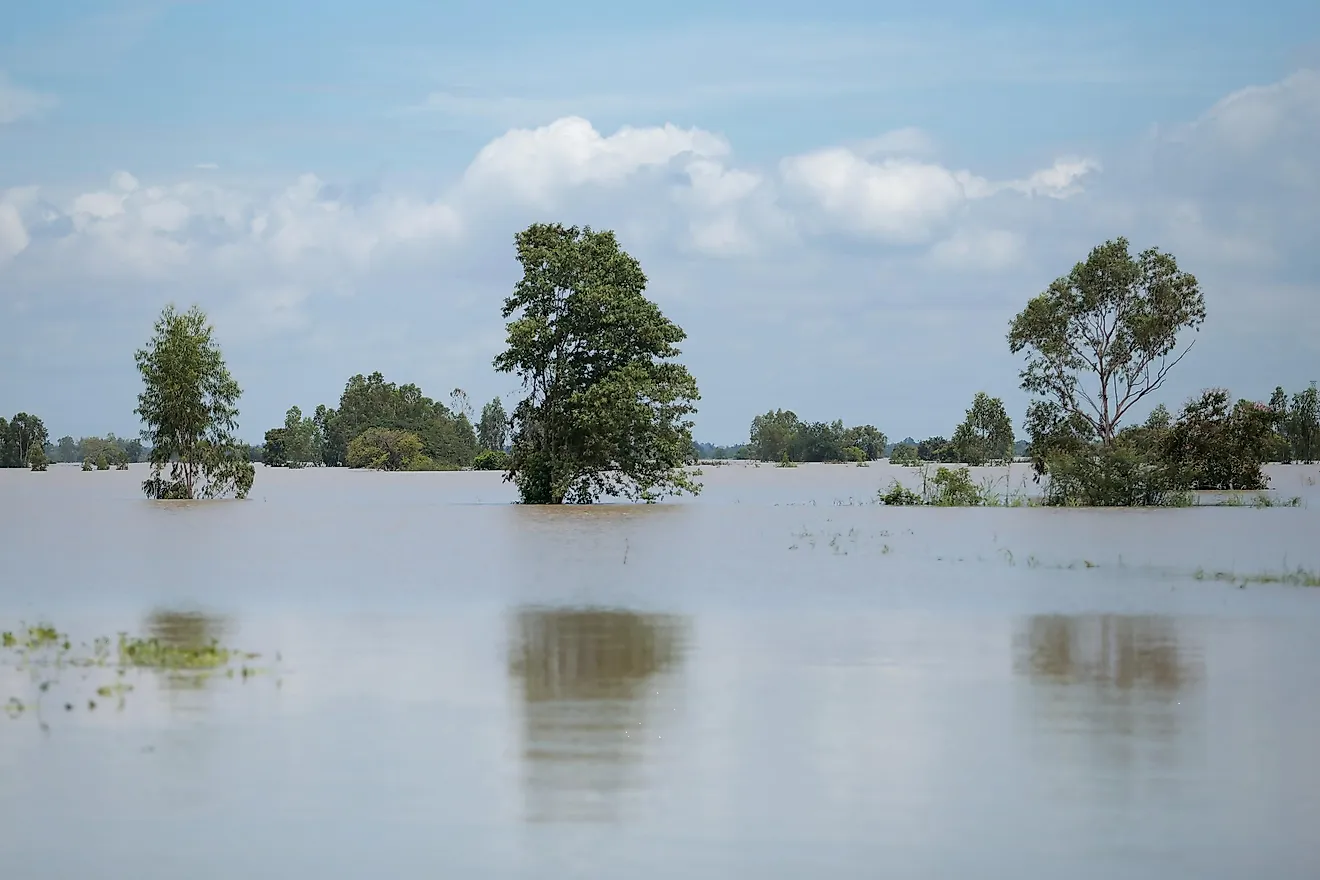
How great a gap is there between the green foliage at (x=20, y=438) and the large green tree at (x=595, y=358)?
131m

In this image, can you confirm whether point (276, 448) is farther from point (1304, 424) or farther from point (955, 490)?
point (955, 490)

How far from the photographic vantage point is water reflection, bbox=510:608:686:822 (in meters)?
9.38

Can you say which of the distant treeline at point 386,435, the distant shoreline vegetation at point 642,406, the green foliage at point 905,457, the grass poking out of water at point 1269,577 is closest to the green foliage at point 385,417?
the distant treeline at point 386,435

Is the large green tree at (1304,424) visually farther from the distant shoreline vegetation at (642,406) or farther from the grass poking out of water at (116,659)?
the grass poking out of water at (116,659)

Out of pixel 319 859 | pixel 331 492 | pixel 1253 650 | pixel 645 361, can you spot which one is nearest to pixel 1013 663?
pixel 1253 650

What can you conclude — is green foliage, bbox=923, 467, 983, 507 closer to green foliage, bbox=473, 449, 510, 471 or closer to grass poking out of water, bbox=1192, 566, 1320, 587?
grass poking out of water, bbox=1192, 566, 1320, 587

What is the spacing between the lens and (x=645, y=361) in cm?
4584

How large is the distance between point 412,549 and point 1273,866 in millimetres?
26817

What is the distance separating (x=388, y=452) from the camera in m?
143

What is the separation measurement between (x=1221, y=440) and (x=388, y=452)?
327 feet

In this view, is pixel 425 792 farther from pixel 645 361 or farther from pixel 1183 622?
pixel 645 361

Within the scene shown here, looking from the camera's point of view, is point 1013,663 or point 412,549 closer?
point 1013,663

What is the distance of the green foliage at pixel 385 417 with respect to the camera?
502 ft

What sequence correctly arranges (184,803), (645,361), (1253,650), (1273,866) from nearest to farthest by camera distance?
(1273,866) < (184,803) < (1253,650) < (645,361)
